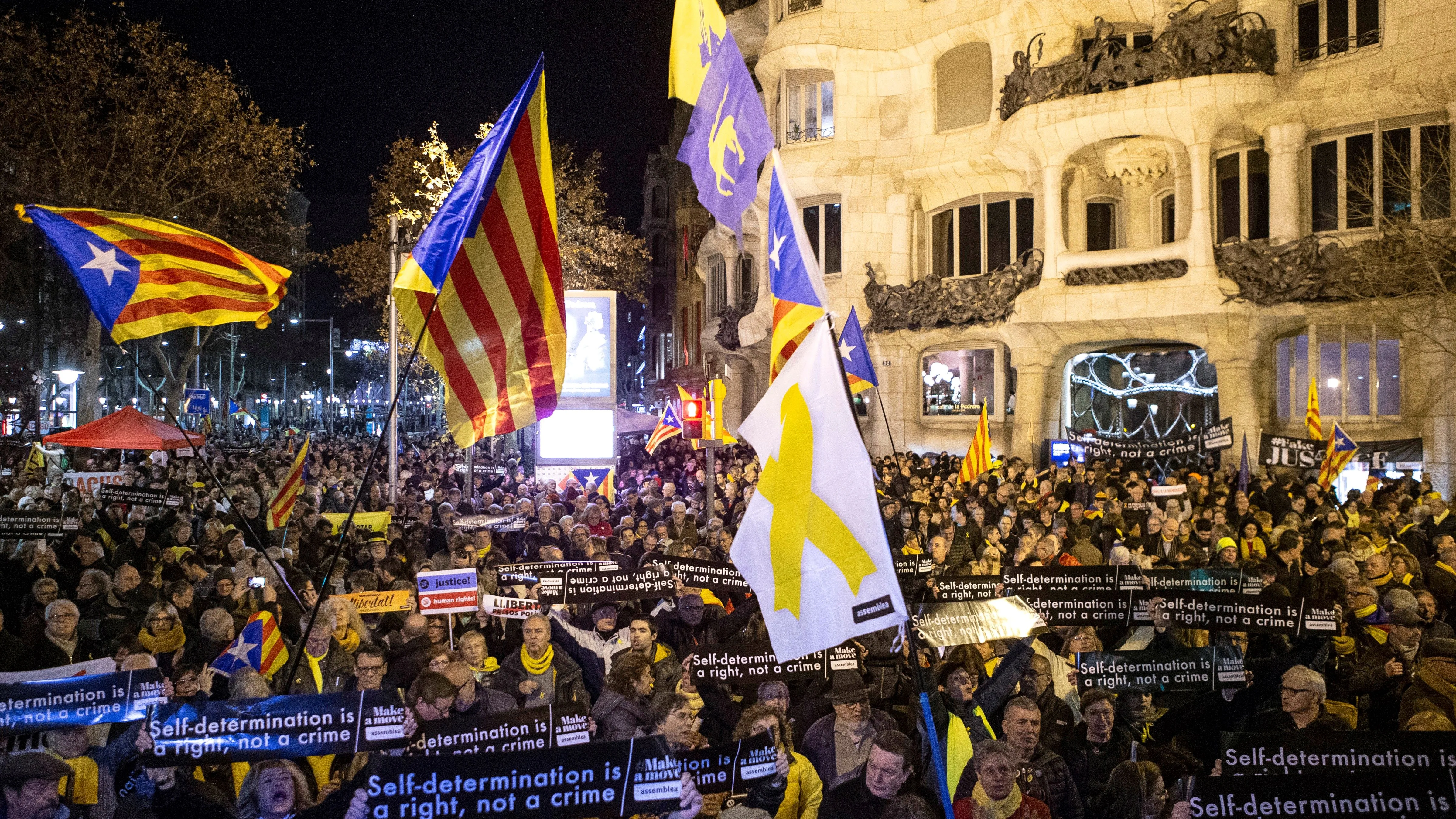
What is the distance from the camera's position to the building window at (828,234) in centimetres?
2988

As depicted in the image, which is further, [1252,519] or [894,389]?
[894,389]

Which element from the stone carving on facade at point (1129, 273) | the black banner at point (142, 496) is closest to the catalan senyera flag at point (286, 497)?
the black banner at point (142, 496)

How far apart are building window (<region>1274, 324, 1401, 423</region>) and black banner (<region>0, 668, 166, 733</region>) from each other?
20.9m

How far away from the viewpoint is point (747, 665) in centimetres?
640

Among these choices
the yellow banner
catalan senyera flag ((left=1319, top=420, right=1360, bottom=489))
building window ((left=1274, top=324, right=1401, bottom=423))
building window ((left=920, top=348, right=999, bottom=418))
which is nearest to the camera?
the yellow banner

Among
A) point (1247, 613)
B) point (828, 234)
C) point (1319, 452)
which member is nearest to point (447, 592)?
point (1247, 613)

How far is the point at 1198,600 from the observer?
7176 mm

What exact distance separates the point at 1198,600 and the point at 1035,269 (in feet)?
61.6

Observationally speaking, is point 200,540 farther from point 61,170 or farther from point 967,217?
point 967,217

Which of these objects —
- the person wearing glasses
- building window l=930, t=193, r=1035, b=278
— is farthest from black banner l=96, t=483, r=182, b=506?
building window l=930, t=193, r=1035, b=278

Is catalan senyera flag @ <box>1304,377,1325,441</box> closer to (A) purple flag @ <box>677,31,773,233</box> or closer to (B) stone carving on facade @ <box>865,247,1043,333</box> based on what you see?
(B) stone carving on facade @ <box>865,247,1043,333</box>

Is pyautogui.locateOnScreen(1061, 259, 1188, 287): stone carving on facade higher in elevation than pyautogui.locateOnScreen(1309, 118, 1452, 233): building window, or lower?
lower

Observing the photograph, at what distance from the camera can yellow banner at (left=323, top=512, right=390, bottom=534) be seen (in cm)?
1392

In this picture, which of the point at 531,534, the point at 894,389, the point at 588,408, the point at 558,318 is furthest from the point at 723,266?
the point at 558,318
